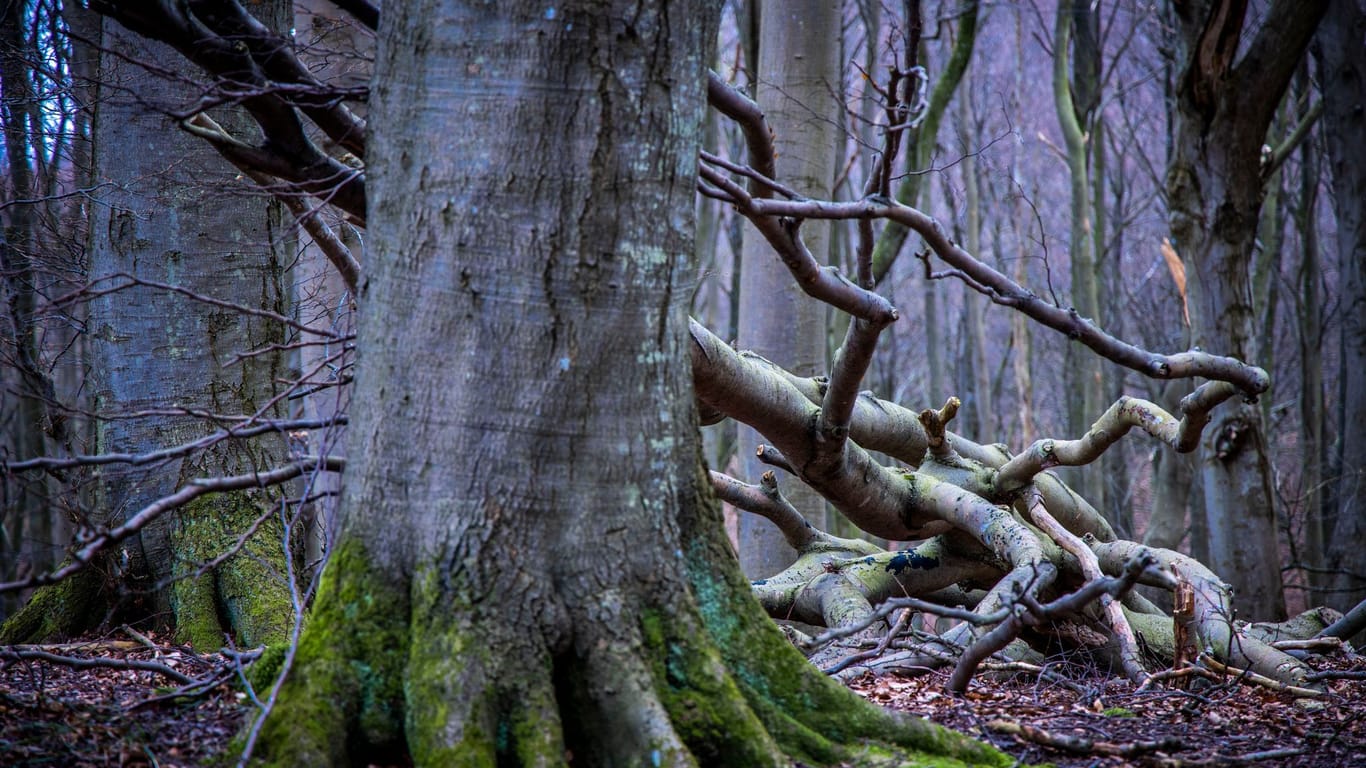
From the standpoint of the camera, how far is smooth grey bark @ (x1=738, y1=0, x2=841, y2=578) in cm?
773

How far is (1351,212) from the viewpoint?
9.03 metres

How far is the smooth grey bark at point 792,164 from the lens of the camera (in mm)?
7727

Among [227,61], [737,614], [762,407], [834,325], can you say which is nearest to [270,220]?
[227,61]

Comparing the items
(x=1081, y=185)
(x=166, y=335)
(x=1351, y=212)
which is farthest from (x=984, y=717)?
(x=1081, y=185)

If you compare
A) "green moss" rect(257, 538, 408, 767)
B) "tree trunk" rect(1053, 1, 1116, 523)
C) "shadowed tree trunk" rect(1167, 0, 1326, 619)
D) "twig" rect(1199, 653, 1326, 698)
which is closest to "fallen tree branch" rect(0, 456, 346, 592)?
"green moss" rect(257, 538, 408, 767)

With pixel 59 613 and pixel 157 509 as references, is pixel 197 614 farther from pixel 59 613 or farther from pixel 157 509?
pixel 157 509

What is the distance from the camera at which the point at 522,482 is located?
2617 mm

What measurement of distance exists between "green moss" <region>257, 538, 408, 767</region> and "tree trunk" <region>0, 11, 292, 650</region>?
93.0 inches

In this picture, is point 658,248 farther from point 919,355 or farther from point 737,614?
point 919,355

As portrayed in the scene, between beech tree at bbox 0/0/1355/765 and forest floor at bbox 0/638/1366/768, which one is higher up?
beech tree at bbox 0/0/1355/765

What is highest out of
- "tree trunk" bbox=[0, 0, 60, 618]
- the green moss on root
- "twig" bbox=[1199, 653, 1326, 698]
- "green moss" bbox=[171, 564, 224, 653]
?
"tree trunk" bbox=[0, 0, 60, 618]

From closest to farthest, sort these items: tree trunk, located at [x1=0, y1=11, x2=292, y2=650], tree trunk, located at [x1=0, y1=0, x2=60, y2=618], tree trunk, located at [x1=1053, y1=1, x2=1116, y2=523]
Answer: tree trunk, located at [x1=0, y1=11, x2=292, y2=650], tree trunk, located at [x1=0, y1=0, x2=60, y2=618], tree trunk, located at [x1=1053, y1=1, x2=1116, y2=523]

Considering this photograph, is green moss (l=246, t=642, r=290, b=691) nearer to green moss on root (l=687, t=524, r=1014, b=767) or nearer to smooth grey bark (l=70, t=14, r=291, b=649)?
green moss on root (l=687, t=524, r=1014, b=767)

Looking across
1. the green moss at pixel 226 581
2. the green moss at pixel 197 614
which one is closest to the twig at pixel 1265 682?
the green moss at pixel 226 581
